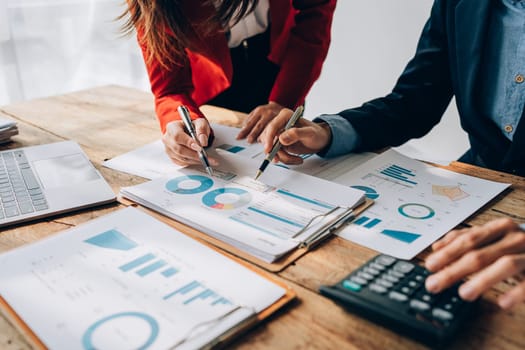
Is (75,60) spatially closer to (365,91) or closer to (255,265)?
(365,91)

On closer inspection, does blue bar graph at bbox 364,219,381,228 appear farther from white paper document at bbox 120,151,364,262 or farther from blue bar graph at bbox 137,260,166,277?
blue bar graph at bbox 137,260,166,277

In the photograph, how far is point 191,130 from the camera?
37.8 inches

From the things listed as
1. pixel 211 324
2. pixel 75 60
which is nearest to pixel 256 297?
pixel 211 324

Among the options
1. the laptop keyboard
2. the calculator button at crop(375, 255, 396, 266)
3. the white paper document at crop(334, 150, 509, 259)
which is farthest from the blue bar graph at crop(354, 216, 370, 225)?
the laptop keyboard

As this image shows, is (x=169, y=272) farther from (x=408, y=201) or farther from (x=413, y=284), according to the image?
(x=408, y=201)

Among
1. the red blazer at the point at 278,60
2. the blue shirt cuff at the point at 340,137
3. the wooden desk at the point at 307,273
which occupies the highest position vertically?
the red blazer at the point at 278,60

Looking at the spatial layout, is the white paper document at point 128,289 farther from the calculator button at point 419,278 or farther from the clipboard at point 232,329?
the calculator button at point 419,278

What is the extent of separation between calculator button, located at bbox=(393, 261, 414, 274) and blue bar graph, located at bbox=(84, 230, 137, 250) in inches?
12.9

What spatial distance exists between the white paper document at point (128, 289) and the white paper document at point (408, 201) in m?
0.19

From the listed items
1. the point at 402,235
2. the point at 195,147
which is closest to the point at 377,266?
the point at 402,235

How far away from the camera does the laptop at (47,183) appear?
30.2 inches

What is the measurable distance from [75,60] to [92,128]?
1.59 meters

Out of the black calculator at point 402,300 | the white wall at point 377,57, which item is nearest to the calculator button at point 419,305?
the black calculator at point 402,300

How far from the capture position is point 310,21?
1218 millimetres
